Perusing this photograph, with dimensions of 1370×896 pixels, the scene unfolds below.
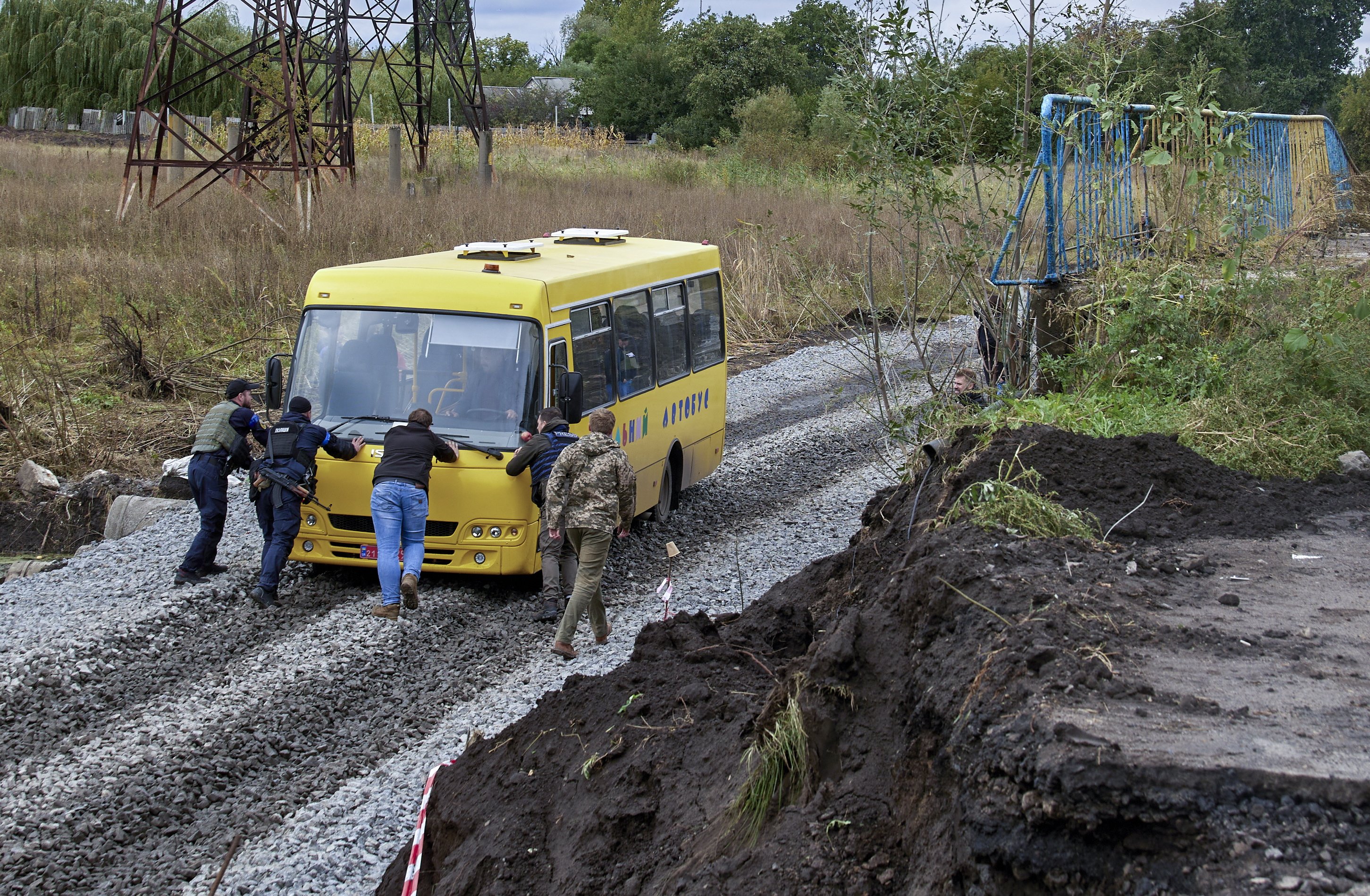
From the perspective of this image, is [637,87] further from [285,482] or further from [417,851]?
[417,851]

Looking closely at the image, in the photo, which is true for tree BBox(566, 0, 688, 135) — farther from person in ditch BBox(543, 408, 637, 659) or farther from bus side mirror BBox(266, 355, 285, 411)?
person in ditch BBox(543, 408, 637, 659)

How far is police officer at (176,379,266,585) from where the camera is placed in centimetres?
922

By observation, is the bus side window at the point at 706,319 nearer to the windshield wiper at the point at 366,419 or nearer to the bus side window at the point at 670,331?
the bus side window at the point at 670,331

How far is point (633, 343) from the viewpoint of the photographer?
11.2 m

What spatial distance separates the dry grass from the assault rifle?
173 inches

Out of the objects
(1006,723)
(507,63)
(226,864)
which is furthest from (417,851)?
(507,63)

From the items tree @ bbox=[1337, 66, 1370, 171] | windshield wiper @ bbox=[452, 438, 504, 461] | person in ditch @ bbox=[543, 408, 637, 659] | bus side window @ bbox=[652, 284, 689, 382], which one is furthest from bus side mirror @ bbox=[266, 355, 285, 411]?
tree @ bbox=[1337, 66, 1370, 171]

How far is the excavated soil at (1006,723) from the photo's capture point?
3.10 meters

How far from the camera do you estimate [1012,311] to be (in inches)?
353

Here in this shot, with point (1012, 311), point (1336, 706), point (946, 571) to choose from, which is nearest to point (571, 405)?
point (1012, 311)

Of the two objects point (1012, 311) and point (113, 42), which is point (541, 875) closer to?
point (1012, 311)

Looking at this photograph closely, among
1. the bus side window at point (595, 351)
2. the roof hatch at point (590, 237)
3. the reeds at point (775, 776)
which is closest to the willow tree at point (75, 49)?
the roof hatch at point (590, 237)

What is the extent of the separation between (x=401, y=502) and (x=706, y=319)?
5.43 m

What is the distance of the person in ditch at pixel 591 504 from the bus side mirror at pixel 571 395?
91cm
